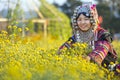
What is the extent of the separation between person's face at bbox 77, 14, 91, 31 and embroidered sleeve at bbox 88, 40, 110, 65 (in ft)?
0.85

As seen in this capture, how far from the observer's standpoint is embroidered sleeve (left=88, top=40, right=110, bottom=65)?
5.30 metres

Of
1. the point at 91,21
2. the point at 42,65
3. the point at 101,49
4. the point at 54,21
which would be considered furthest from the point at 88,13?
the point at 54,21

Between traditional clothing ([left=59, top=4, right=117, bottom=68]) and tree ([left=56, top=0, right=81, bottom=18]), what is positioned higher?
traditional clothing ([left=59, top=4, right=117, bottom=68])

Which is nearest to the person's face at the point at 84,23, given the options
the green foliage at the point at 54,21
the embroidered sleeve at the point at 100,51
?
the embroidered sleeve at the point at 100,51

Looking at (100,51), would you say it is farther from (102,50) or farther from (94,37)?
(94,37)

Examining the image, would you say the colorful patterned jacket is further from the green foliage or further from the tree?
the tree

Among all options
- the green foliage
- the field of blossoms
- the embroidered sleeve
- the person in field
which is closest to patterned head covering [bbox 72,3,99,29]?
the person in field

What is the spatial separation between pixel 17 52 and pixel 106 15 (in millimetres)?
39267

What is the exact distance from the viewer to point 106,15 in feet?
143

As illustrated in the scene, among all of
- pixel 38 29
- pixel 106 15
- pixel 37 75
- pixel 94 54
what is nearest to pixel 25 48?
pixel 94 54

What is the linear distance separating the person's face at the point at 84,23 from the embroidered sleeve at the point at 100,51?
0.26m

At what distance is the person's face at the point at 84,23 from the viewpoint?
5.72 meters

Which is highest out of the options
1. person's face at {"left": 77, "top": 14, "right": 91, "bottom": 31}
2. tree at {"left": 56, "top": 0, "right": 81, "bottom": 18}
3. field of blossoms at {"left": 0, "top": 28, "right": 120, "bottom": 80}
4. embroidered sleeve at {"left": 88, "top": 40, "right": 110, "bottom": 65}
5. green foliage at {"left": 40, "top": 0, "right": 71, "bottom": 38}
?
person's face at {"left": 77, "top": 14, "right": 91, "bottom": 31}

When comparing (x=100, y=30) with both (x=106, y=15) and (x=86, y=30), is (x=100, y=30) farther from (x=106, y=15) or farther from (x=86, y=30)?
(x=106, y=15)
